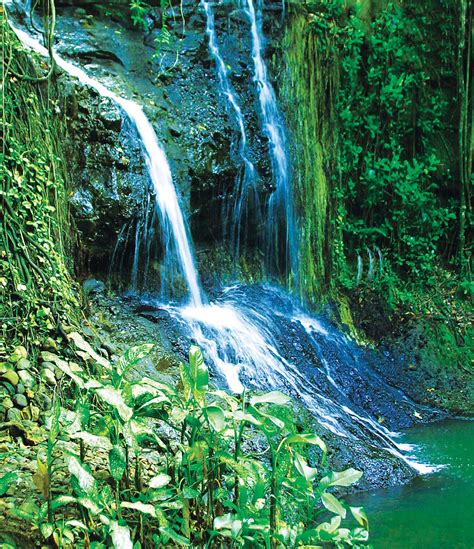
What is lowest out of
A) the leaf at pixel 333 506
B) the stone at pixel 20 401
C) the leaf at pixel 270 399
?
the leaf at pixel 333 506

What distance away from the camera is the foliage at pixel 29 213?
3.77 metres

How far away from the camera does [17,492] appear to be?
8.39ft

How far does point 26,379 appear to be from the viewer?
3432 millimetres

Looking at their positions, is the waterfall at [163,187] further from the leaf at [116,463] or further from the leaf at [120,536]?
the leaf at [120,536]

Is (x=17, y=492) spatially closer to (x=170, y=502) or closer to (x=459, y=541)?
(x=170, y=502)

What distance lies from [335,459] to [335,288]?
3192 millimetres

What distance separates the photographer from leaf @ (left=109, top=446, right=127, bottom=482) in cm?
235

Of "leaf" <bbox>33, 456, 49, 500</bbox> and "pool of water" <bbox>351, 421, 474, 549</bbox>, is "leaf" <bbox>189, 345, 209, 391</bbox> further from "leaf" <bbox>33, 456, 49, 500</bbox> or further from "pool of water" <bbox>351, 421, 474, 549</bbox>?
"pool of water" <bbox>351, 421, 474, 549</bbox>

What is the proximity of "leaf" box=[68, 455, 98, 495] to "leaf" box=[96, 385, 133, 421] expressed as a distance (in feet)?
0.76

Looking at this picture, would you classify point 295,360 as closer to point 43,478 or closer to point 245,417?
point 245,417

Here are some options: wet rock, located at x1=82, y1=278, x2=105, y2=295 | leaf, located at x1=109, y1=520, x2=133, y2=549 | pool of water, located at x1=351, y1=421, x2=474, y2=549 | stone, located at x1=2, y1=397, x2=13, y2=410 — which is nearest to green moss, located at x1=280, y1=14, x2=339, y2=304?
wet rock, located at x1=82, y1=278, x2=105, y2=295

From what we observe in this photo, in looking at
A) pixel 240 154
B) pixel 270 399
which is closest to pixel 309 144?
pixel 240 154

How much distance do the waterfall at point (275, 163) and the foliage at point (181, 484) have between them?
14.9ft

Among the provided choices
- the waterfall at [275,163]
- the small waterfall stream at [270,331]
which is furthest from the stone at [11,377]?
the waterfall at [275,163]
